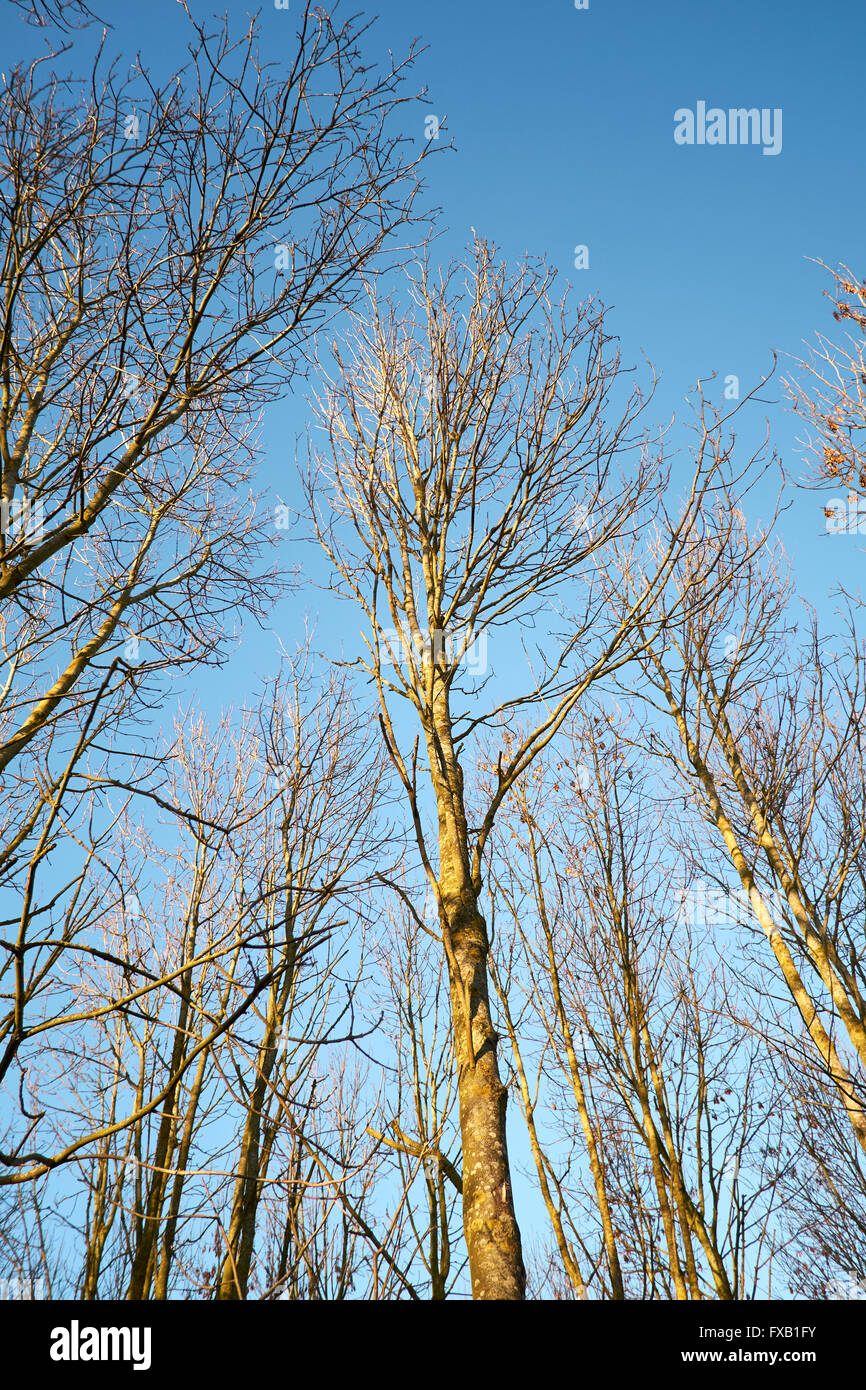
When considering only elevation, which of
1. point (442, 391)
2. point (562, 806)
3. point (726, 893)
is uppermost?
point (442, 391)

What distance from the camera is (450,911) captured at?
253cm

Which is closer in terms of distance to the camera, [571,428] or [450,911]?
[450,911]

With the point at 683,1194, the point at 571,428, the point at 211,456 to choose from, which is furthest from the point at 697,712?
the point at 211,456

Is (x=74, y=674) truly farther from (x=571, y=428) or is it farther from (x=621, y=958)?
(x=621, y=958)

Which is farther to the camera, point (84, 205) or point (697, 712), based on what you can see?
point (697, 712)

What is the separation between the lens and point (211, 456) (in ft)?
11.6
